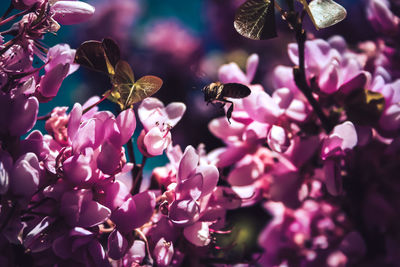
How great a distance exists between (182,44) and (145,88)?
109cm

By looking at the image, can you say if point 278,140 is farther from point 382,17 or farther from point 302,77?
point 382,17

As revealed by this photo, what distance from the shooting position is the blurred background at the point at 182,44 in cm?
118

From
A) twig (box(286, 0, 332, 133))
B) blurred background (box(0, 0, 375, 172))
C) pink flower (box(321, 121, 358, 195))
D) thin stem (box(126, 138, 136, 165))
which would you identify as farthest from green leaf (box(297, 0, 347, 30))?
blurred background (box(0, 0, 375, 172))

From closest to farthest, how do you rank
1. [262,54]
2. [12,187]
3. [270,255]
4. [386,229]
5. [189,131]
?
1. [12,187]
2. [386,229]
3. [270,255]
4. [189,131]
5. [262,54]

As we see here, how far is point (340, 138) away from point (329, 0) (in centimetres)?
14

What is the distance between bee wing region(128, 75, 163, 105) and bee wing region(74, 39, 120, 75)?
0.03 metres

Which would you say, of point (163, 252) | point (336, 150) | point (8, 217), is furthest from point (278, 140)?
point (8, 217)

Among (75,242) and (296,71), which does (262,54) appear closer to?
(296,71)

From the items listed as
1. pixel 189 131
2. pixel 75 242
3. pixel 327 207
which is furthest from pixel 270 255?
pixel 189 131

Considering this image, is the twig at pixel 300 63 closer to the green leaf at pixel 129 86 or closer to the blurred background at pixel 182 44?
the green leaf at pixel 129 86

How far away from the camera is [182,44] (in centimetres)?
143

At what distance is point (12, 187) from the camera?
32cm

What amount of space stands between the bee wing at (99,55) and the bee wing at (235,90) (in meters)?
0.11

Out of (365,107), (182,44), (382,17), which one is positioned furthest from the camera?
(182,44)
